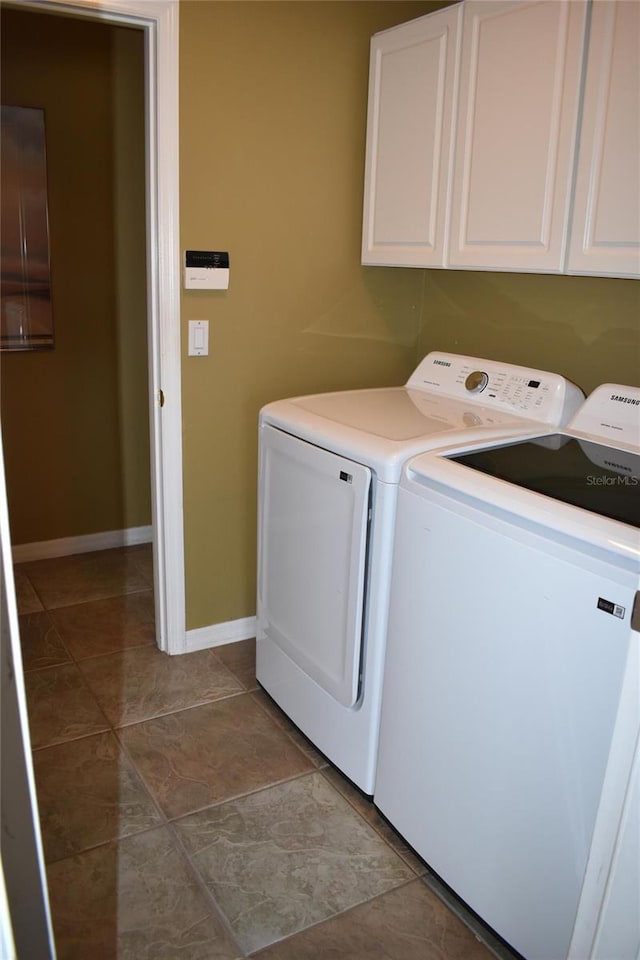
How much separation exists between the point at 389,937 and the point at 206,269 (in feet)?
6.51

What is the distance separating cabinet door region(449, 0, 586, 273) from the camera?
1.89 metres

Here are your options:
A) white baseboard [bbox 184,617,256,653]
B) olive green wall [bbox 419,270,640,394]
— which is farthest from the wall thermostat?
white baseboard [bbox 184,617,256,653]

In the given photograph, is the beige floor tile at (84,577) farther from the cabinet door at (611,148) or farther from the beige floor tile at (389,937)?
the cabinet door at (611,148)

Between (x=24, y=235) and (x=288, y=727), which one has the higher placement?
(x=24, y=235)

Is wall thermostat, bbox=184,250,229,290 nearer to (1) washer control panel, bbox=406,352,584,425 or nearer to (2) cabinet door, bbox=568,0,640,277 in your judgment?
(1) washer control panel, bbox=406,352,584,425

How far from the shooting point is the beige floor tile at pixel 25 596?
3.15 metres

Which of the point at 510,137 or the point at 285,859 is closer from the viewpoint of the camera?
the point at 285,859

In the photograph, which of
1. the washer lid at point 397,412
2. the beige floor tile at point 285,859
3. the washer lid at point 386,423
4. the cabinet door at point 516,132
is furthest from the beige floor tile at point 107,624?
the cabinet door at point 516,132

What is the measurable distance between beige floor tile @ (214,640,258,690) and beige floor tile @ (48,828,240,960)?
778 millimetres

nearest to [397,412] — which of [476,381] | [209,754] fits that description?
[476,381]

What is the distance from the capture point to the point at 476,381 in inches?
95.0

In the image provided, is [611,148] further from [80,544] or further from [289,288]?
[80,544]

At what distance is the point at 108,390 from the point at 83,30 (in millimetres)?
1521

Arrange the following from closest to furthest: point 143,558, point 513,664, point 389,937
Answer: point 513,664 < point 389,937 < point 143,558
